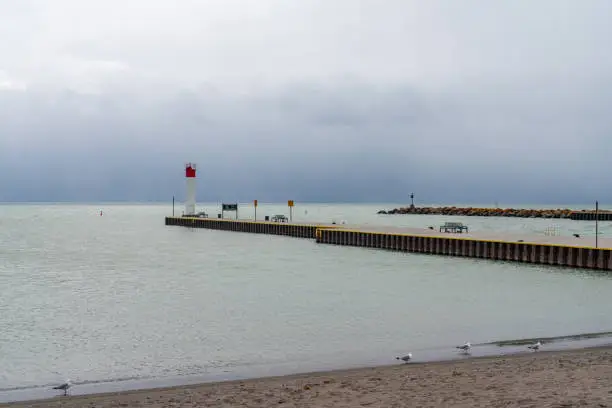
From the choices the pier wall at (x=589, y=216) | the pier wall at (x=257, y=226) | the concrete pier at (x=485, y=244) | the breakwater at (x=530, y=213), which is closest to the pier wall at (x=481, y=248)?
the concrete pier at (x=485, y=244)

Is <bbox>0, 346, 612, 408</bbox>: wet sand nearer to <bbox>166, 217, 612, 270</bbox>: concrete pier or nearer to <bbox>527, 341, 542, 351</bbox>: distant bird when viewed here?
<bbox>527, 341, 542, 351</bbox>: distant bird

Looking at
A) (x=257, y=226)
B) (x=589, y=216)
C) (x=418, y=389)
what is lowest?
(x=418, y=389)

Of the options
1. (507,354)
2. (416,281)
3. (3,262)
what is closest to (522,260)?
(416,281)

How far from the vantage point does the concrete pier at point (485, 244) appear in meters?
35.6

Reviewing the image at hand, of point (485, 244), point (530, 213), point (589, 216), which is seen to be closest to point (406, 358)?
point (485, 244)

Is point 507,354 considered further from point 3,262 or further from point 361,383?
point 3,262

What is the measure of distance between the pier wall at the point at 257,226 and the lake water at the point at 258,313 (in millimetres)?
20510

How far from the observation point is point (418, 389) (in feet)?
36.4

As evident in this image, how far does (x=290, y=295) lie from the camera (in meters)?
28.8

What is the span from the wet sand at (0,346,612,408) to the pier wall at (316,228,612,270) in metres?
23.1

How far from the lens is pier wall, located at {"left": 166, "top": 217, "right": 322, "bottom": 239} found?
66.1m

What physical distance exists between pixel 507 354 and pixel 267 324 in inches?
330

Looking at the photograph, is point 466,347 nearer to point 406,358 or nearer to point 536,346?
point 536,346

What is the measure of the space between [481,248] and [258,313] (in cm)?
2201
